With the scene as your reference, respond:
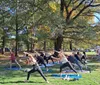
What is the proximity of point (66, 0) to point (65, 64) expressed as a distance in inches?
702

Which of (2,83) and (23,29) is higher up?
(23,29)

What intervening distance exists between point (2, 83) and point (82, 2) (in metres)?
20.0

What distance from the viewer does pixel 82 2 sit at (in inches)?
1230

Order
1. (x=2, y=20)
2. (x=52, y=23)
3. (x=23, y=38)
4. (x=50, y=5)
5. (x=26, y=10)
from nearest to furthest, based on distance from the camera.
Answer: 1. (x=52, y=23)
2. (x=26, y=10)
3. (x=50, y=5)
4. (x=2, y=20)
5. (x=23, y=38)

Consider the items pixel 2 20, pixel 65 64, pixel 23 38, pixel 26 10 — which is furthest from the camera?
pixel 23 38

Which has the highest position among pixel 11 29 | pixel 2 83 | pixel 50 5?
pixel 50 5

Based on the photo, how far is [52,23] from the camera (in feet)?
77.0

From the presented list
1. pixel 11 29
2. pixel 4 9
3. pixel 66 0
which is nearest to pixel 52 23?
pixel 4 9

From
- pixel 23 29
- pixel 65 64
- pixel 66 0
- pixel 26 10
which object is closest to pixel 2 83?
pixel 65 64

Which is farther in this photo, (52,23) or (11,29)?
(11,29)

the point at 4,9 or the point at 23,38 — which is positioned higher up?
the point at 4,9

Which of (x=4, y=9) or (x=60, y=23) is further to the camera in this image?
(x=4, y=9)

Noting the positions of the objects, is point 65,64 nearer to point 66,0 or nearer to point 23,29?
point 66,0

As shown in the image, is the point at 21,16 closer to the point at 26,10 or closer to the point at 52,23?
the point at 26,10
